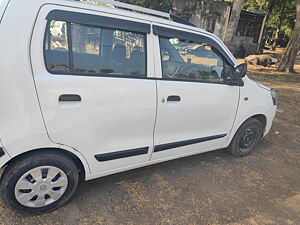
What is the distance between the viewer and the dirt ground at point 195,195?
7.54 feet

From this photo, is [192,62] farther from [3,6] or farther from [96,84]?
[3,6]

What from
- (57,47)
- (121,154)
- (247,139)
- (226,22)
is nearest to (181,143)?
(121,154)

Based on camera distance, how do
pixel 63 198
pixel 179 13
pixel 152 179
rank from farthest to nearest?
pixel 179 13
pixel 152 179
pixel 63 198

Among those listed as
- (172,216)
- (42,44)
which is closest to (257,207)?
(172,216)

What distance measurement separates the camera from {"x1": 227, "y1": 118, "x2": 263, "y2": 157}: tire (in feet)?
11.2

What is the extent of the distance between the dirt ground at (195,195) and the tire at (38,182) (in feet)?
0.45

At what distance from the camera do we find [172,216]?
2340 mm

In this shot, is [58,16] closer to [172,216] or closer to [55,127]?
[55,127]

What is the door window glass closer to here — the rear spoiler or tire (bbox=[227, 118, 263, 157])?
the rear spoiler

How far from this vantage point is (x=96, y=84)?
6.63 ft

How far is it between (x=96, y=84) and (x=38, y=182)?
102 centimetres

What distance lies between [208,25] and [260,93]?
17807 millimetres

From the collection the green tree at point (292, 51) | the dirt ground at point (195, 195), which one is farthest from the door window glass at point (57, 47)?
the green tree at point (292, 51)

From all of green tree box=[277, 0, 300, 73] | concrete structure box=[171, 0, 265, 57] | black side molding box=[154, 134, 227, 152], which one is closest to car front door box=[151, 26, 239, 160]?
black side molding box=[154, 134, 227, 152]
